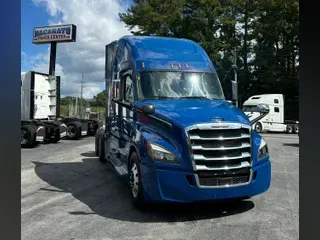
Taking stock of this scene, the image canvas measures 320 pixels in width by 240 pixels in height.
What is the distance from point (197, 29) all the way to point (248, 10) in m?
5.84

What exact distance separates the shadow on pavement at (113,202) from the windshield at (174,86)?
6.38 feet

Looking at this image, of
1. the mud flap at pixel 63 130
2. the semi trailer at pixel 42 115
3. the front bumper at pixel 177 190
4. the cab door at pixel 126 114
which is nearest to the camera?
the front bumper at pixel 177 190

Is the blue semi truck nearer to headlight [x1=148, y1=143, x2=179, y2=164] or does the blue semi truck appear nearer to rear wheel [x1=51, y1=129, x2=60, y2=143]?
headlight [x1=148, y1=143, x2=179, y2=164]

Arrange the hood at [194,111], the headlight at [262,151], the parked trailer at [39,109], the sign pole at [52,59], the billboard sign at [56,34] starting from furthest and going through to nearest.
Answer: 1. the billboard sign at [56,34]
2. the sign pole at [52,59]
3. the parked trailer at [39,109]
4. the headlight at [262,151]
5. the hood at [194,111]

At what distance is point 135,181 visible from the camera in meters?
5.74

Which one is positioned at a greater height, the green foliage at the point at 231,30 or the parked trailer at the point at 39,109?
the green foliage at the point at 231,30

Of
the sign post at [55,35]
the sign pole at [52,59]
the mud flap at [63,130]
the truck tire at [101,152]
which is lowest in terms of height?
the truck tire at [101,152]

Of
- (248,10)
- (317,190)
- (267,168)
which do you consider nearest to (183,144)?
(267,168)

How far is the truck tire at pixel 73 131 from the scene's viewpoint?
19.1 meters

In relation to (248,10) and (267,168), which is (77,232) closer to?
(267,168)

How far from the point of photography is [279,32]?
3108 cm

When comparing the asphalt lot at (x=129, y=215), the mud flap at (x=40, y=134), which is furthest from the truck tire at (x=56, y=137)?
the asphalt lot at (x=129, y=215)

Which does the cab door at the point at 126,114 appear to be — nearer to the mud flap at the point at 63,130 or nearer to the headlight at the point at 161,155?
the headlight at the point at 161,155

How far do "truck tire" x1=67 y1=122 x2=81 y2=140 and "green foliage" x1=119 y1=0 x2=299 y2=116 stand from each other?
17.2m
